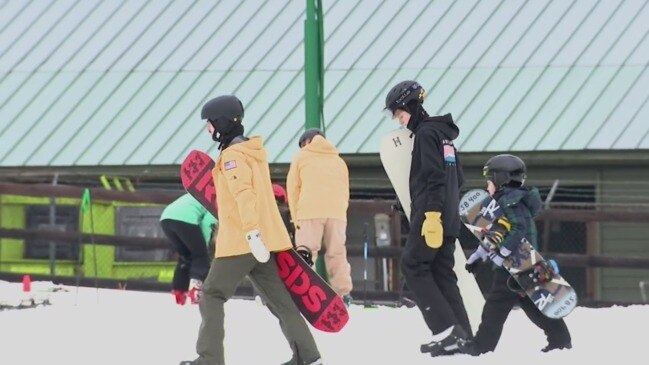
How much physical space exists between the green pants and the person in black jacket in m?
1.06

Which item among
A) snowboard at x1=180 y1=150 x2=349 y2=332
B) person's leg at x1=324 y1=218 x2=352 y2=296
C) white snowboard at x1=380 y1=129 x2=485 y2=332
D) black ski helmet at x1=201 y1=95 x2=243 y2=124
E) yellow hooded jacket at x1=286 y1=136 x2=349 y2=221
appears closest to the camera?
black ski helmet at x1=201 y1=95 x2=243 y2=124

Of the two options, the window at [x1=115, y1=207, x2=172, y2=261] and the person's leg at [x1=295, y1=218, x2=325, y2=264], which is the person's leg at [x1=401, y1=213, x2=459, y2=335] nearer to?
the person's leg at [x1=295, y1=218, x2=325, y2=264]

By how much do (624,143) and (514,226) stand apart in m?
10.2

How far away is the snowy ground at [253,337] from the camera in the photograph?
9.09 meters

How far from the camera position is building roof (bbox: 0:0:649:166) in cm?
1966

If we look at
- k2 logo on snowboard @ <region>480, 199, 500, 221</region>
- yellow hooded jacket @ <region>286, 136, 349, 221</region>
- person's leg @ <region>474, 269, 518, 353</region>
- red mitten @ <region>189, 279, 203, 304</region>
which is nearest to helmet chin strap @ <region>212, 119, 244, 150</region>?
k2 logo on snowboard @ <region>480, 199, 500, 221</region>

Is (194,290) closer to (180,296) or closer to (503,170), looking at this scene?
(180,296)

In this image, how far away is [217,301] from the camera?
26.7ft

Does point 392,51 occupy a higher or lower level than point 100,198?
higher

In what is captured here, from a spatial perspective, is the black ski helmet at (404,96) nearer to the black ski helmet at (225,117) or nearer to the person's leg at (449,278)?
the person's leg at (449,278)

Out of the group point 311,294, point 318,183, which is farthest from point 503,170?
point 318,183

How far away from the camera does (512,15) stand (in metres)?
21.3

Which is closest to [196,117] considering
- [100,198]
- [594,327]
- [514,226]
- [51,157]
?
[51,157]

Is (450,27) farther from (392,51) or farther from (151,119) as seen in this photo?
(151,119)
